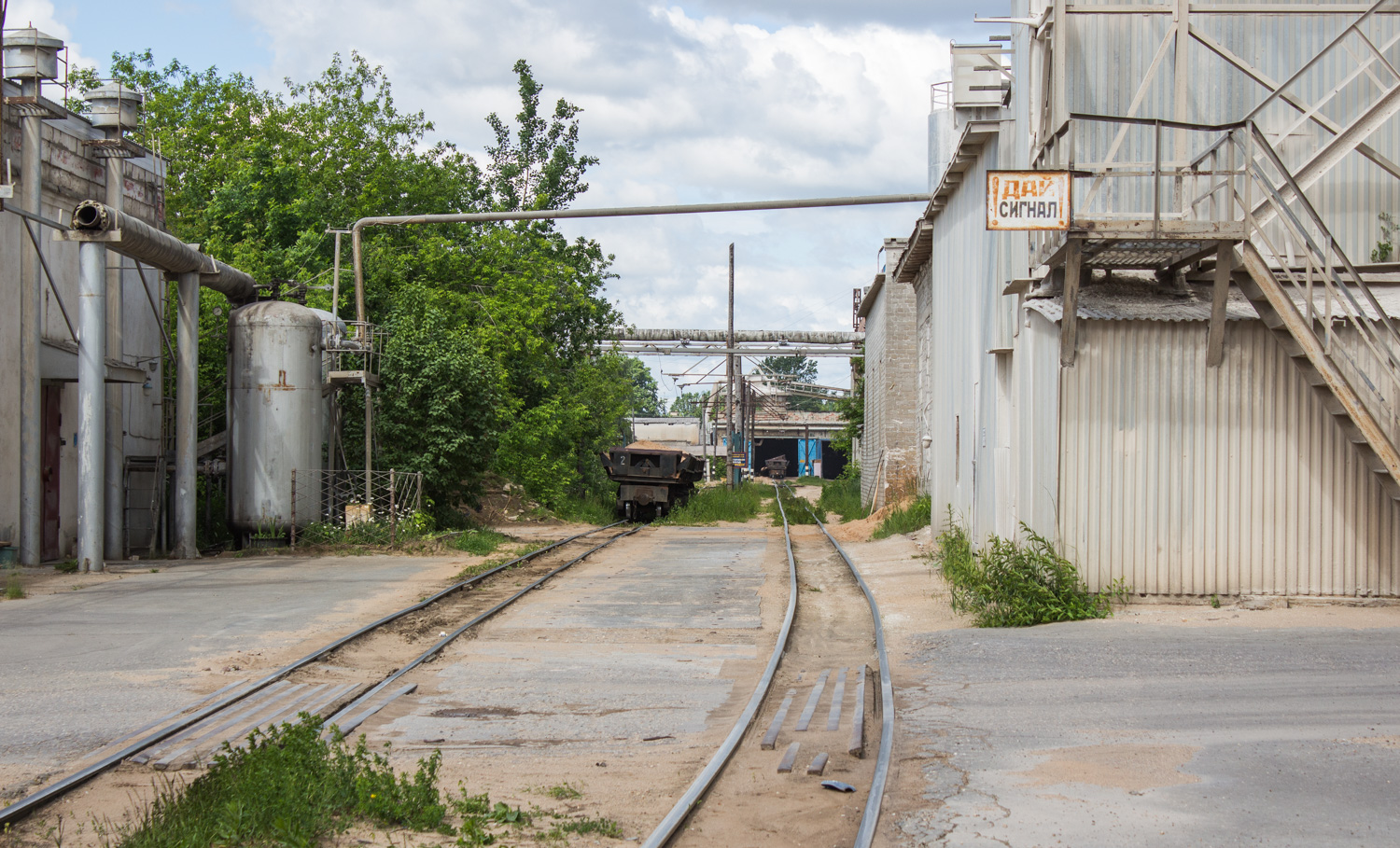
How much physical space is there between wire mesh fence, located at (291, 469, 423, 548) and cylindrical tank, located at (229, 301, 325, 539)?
0.04 meters

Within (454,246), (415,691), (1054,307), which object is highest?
(454,246)

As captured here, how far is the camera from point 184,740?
23.5ft

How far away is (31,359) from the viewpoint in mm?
17688

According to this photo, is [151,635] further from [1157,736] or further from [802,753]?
[1157,736]

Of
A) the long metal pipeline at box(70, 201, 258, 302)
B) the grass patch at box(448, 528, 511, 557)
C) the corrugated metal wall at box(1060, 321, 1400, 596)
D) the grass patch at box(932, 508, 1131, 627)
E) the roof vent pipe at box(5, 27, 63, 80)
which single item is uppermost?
the roof vent pipe at box(5, 27, 63, 80)

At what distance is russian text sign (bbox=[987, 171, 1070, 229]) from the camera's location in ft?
34.8

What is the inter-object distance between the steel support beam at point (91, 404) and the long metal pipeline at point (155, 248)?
351mm

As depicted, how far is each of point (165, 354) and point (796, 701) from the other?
62.8 ft

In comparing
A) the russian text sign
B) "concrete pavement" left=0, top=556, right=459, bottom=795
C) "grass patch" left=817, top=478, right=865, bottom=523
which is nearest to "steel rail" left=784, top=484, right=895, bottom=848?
the russian text sign

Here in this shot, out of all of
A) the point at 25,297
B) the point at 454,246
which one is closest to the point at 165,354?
the point at 25,297

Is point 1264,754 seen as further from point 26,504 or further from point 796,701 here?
point 26,504

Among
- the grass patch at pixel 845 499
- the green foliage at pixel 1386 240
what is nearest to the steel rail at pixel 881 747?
the green foliage at pixel 1386 240

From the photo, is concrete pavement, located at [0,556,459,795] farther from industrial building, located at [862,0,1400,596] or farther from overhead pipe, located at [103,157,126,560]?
industrial building, located at [862,0,1400,596]

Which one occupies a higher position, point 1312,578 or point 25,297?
point 25,297
